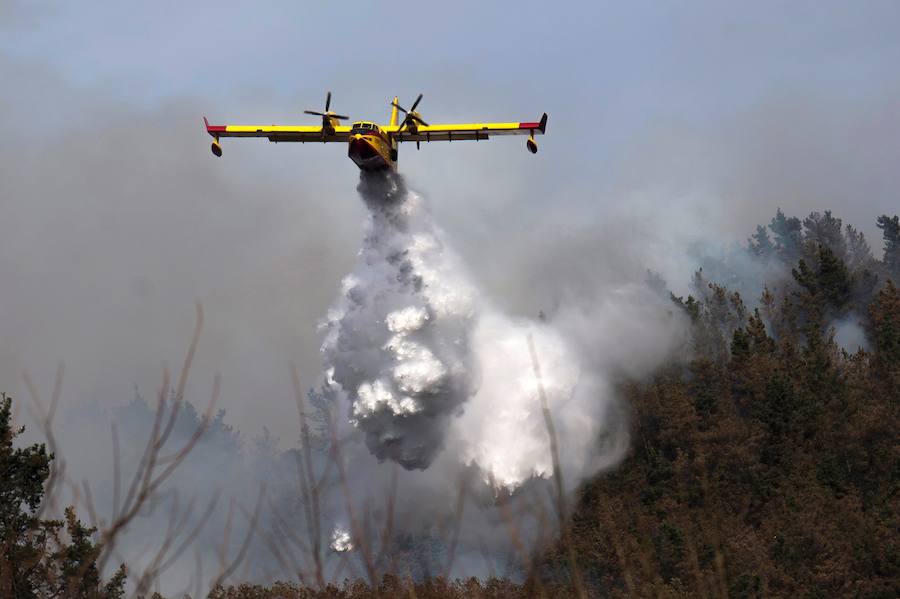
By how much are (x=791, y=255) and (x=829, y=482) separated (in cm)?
6445


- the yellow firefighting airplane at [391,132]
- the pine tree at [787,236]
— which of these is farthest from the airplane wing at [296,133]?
the pine tree at [787,236]

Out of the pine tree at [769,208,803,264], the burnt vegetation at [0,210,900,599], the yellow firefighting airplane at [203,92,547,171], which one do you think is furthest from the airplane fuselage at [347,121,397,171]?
the pine tree at [769,208,803,264]

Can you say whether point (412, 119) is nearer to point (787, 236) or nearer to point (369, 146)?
Answer: point (369, 146)

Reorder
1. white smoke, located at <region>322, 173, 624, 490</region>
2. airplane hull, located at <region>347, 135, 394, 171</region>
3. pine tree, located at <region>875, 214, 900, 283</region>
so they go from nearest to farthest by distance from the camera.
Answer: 1. airplane hull, located at <region>347, 135, 394, 171</region>
2. white smoke, located at <region>322, 173, 624, 490</region>
3. pine tree, located at <region>875, 214, 900, 283</region>

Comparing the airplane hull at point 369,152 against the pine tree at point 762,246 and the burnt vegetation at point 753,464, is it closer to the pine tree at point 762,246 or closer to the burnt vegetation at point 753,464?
the burnt vegetation at point 753,464

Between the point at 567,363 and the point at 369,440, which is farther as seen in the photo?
the point at 567,363

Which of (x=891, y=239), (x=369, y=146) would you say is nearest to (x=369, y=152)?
(x=369, y=146)

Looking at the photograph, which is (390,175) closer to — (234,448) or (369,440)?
(369,440)

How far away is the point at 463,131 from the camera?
52.1m

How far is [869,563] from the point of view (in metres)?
58.2

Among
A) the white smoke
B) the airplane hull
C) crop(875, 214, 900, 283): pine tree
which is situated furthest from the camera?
crop(875, 214, 900, 283): pine tree

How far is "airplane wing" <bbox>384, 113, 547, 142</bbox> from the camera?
51.7m

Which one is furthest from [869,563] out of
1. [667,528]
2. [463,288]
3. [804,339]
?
[804,339]

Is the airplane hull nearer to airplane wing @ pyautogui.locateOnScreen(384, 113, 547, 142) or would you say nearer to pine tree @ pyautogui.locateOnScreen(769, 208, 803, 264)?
airplane wing @ pyautogui.locateOnScreen(384, 113, 547, 142)
